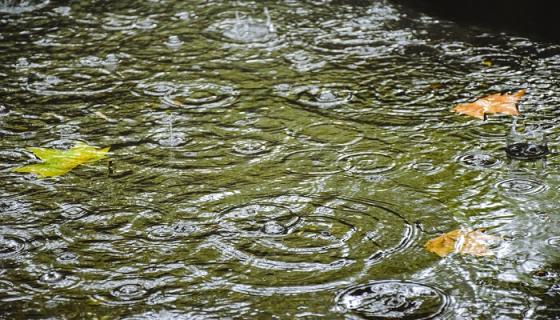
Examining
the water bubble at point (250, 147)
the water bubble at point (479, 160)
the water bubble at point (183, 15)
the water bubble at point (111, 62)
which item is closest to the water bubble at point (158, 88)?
the water bubble at point (111, 62)

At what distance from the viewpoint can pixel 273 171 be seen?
3193 mm

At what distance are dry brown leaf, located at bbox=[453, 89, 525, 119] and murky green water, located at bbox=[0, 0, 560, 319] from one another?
0.06m

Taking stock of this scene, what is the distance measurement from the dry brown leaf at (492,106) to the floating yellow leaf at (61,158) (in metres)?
1.57

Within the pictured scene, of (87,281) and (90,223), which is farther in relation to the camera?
(90,223)

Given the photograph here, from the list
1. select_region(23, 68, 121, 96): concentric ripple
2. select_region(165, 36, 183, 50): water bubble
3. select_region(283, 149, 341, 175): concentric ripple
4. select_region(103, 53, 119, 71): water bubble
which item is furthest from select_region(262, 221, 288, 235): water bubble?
select_region(165, 36, 183, 50): water bubble

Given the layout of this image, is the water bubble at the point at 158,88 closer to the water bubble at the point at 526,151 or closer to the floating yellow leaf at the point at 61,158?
the floating yellow leaf at the point at 61,158

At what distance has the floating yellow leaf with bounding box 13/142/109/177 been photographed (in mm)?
3252

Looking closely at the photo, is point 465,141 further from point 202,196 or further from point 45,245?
point 45,245

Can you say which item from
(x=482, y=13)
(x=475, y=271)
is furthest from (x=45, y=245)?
(x=482, y=13)

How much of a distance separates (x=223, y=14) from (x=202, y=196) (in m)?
2.39

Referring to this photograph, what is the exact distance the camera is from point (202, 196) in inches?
119

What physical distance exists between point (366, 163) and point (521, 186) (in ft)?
1.92

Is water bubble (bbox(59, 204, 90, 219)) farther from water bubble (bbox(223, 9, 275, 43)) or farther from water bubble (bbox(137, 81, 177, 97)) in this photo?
water bubble (bbox(223, 9, 275, 43))

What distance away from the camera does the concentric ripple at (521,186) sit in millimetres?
2951
